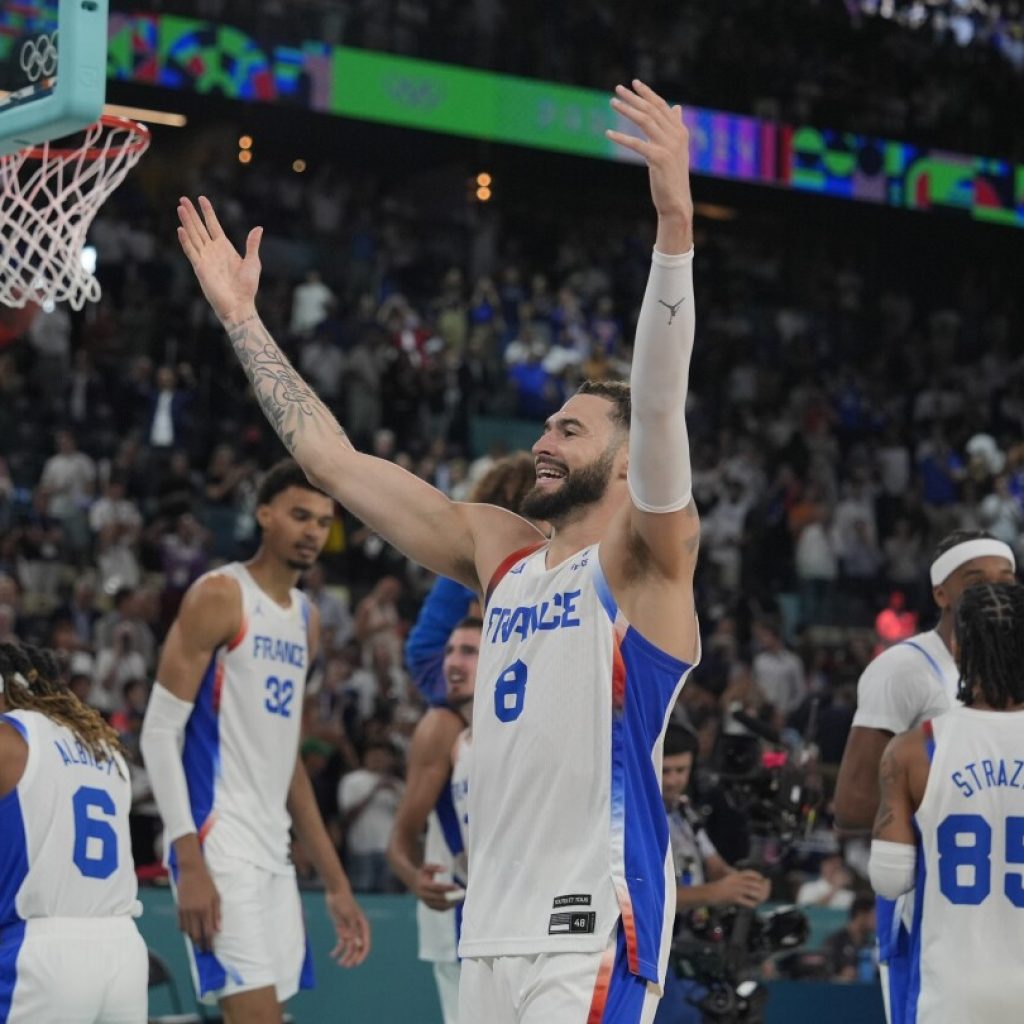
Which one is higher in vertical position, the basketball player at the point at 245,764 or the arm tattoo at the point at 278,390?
the arm tattoo at the point at 278,390

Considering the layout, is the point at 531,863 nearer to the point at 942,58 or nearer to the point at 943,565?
the point at 943,565

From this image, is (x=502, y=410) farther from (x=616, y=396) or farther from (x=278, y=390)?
(x=616, y=396)

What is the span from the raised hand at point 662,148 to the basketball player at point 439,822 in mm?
3621

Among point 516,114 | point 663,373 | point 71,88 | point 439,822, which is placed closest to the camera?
point 663,373

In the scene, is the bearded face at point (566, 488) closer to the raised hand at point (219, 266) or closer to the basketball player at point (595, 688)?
the basketball player at point (595, 688)

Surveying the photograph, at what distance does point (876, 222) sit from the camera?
99.0 ft

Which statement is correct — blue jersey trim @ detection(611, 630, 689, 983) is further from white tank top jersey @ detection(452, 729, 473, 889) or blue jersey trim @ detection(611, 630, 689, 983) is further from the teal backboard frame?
white tank top jersey @ detection(452, 729, 473, 889)

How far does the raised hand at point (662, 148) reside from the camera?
399 centimetres

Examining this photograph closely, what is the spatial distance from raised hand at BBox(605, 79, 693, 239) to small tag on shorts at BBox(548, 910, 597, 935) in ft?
5.24

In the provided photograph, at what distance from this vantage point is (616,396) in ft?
15.3

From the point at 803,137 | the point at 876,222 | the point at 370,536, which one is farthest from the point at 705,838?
the point at 876,222

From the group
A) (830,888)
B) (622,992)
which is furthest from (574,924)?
(830,888)

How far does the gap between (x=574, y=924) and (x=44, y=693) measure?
2.67 metres

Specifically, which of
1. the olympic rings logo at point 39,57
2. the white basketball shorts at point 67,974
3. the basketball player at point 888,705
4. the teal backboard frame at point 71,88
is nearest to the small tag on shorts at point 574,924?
the basketball player at point 888,705
